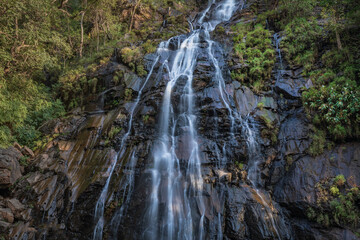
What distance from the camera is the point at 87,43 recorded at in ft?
58.5

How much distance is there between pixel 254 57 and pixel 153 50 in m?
7.05

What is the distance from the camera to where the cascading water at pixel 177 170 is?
6.66 meters

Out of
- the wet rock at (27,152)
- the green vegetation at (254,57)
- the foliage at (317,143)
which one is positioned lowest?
the foliage at (317,143)

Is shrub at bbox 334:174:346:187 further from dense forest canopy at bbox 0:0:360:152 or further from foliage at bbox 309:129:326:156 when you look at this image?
dense forest canopy at bbox 0:0:360:152

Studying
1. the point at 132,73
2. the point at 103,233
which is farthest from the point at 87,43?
the point at 103,233

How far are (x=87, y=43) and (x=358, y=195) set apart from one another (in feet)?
68.3

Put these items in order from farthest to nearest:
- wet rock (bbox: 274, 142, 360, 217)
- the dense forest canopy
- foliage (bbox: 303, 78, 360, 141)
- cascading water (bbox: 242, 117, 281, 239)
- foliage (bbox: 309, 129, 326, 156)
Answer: the dense forest canopy, foliage (bbox: 309, 129, 326, 156), foliage (bbox: 303, 78, 360, 141), cascading water (bbox: 242, 117, 281, 239), wet rock (bbox: 274, 142, 360, 217)

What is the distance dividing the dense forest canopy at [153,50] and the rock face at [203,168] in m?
0.82

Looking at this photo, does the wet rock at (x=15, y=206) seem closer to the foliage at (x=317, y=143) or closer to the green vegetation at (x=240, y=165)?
the green vegetation at (x=240, y=165)

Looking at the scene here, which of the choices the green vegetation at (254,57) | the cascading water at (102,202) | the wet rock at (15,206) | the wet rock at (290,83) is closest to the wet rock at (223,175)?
the cascading water at (102,202)

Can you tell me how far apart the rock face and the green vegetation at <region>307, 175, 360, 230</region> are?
0.22 metres

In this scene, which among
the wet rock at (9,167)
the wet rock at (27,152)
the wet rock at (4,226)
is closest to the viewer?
the wet rock at (4,226)

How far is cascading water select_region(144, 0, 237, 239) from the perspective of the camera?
6.66 metres

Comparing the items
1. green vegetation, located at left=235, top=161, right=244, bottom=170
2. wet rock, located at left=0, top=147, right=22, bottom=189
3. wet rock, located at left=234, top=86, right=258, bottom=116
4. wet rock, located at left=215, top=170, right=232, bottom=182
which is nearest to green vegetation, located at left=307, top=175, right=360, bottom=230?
green vegetation, located at left=235, top=161, right=244, bottom=170
